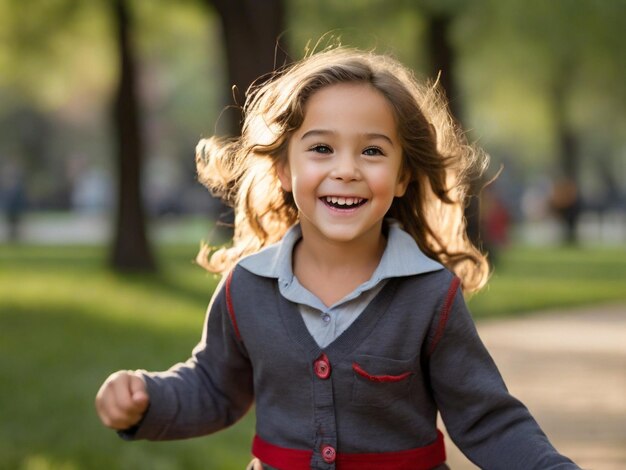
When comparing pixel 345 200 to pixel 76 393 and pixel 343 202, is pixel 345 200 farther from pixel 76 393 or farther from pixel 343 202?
pixel 76 393

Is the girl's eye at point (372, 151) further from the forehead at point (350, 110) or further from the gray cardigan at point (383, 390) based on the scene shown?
the gray cardigan at point (383, 390)

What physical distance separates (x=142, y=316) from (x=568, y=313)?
4.18 meters

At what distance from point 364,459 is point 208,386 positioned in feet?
1.57

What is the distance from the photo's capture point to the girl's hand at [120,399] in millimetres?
3125

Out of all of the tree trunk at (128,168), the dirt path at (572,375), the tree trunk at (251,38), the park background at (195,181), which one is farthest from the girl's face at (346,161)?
the tree trunk at (128,168)

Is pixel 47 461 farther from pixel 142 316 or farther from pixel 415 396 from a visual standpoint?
pixel 142 316

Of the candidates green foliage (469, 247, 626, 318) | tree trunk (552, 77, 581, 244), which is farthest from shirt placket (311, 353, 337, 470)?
tree trunk (552, 77, 581, 244)

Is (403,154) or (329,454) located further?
(403,154)

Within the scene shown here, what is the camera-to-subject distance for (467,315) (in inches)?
127

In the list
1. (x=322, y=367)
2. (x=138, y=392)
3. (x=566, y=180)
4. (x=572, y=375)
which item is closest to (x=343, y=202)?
(x=322, y=367)

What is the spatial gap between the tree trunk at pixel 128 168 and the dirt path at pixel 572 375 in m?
6.38

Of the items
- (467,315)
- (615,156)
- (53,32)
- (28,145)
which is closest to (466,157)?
(467,315)

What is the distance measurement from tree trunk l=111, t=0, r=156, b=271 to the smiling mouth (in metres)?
14.3

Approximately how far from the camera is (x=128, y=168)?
58.9 feet
